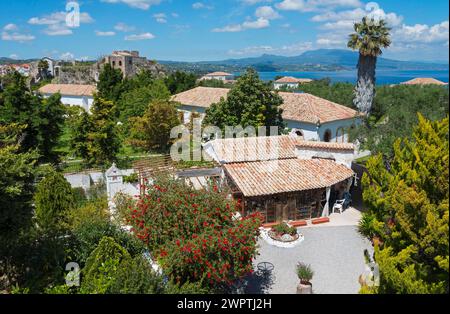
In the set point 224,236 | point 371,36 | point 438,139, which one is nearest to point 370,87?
point 371,36

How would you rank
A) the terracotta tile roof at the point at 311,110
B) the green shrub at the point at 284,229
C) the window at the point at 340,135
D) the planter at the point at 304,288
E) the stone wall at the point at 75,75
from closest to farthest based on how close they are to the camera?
the planter at the point at 304,288
the green shrub at the point at 284,229
the terracotta tile roof at the point at 311,110
the window at the point at 340,135
the stone wall at the point at 75,75

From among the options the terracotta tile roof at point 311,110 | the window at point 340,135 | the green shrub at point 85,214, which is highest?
the terracotta tile roof at point 311,110

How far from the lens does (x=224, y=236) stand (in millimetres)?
11383

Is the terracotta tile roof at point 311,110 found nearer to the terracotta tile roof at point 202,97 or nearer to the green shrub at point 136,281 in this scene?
the terracotta tile roof at point 202,97

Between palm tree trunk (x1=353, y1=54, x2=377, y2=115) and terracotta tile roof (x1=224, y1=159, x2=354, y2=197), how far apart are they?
18744mm

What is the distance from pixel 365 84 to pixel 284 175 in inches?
A: 878

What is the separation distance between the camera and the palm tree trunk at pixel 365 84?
3700 centimetres

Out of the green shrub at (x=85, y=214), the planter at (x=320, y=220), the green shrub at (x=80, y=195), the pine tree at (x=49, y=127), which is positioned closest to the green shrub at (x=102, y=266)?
the green shrub at (x=85, y=214)

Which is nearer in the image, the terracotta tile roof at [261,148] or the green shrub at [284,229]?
the green shrub at [284,229]

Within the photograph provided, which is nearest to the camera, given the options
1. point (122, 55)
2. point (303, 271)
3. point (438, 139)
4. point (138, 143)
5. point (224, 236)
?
point (438, 139)

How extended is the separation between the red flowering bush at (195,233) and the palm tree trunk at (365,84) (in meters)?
29.9
